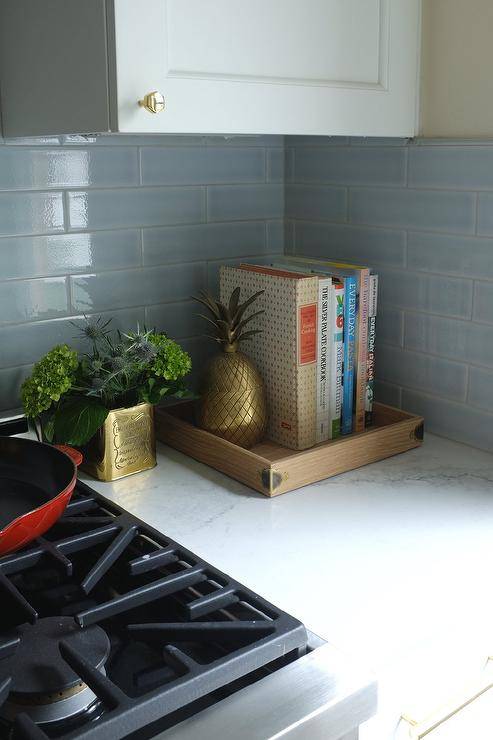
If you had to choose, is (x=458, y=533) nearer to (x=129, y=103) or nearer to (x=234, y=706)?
(x=234, y=706)

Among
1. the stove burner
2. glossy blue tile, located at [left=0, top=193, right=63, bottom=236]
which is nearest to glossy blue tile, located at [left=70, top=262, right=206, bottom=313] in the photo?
glossy blue tile, located at [left=0, top=193, right=63, bottom=236]

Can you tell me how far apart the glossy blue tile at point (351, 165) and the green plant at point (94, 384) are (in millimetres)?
519

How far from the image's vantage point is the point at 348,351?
1452 millimetres

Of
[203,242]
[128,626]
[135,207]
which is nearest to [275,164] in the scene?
[203,242]

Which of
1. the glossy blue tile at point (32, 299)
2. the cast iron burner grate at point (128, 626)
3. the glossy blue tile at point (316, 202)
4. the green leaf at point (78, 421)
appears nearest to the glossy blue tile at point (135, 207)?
the glossy blue tile at point (32, 299)

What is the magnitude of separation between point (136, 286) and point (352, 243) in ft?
1.42

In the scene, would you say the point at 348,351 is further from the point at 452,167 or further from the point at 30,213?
the point at 30,213

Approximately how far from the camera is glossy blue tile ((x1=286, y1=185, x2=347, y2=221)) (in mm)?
1636

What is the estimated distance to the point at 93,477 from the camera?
4.44ft

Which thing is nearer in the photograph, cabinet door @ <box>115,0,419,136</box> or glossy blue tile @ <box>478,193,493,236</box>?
cabinet door @ <box>115,0,419,136</box>

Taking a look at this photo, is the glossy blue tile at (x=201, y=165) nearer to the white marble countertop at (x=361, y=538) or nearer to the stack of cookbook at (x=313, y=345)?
the stack of cookbook at (x=313, y=345)

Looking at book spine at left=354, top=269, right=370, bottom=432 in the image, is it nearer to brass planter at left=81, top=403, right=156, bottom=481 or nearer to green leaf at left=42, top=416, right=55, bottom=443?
brass planter at left=81, top=403, right=156, bottom=481

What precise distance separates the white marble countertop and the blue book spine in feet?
0.37

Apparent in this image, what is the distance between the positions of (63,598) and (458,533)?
55cm
